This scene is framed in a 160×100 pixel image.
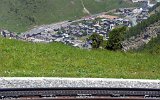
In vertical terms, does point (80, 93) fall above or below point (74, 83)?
below

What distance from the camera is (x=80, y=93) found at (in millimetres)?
25500

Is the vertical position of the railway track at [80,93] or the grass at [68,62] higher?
the grass at [68,62]

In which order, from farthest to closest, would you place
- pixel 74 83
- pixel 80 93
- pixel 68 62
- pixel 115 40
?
1. pixel 115 40
2. pixel 68 62
3. pixel 74 83
4. pixel 80 93

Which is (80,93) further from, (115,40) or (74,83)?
(115,40)

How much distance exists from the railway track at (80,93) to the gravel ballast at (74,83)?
254 cm

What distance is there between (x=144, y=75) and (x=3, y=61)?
13.8 metres

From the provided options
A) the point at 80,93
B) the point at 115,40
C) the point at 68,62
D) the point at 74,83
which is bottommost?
the point at 80,93

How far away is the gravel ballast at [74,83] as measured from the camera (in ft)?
92.8

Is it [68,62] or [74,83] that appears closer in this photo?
[74,83]

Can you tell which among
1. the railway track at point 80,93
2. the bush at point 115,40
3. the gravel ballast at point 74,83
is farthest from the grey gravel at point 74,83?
the bush at point 115,40

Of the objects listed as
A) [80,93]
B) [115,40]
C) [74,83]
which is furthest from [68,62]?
[115,40]

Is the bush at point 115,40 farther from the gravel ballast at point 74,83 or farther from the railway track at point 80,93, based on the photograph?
the railway track at point 80,93

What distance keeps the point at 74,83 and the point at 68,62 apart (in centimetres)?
715

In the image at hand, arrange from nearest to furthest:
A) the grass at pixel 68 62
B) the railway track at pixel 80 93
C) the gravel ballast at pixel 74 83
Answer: the railway track at pixel 80 93 → the gravel ballast at pixel 74 83 → the grass at pixel 68 62
